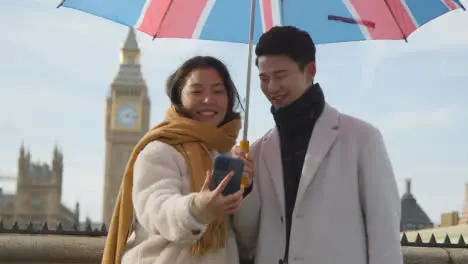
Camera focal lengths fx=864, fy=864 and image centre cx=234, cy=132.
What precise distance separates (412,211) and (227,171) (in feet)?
116

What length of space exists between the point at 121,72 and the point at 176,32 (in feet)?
210

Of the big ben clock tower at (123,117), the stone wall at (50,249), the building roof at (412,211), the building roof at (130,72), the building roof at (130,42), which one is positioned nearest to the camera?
the stone wall at (50,249)

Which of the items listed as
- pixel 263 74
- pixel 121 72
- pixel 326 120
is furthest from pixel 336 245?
pixel 121 72

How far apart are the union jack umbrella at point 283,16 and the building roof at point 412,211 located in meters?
33.3

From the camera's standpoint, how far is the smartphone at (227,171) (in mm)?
1835

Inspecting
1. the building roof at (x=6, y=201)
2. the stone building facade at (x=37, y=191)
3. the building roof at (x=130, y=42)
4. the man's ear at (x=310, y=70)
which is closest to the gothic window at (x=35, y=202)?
the stone building facade at (x=37, y=191)

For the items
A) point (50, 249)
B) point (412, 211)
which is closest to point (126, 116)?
point (412, 211)

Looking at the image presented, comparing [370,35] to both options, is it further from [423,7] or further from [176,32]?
[176,32]

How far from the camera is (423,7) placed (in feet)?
8.84

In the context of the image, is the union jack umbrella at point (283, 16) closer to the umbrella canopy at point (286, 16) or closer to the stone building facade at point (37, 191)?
the umbrella canopy at point (286, 16)

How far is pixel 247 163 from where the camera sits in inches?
82.3

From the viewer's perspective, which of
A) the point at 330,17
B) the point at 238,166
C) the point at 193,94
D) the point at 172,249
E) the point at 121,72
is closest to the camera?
the point at 238,166

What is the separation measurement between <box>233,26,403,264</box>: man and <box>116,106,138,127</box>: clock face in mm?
62989

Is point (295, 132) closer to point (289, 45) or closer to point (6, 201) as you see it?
point (289, 45)
